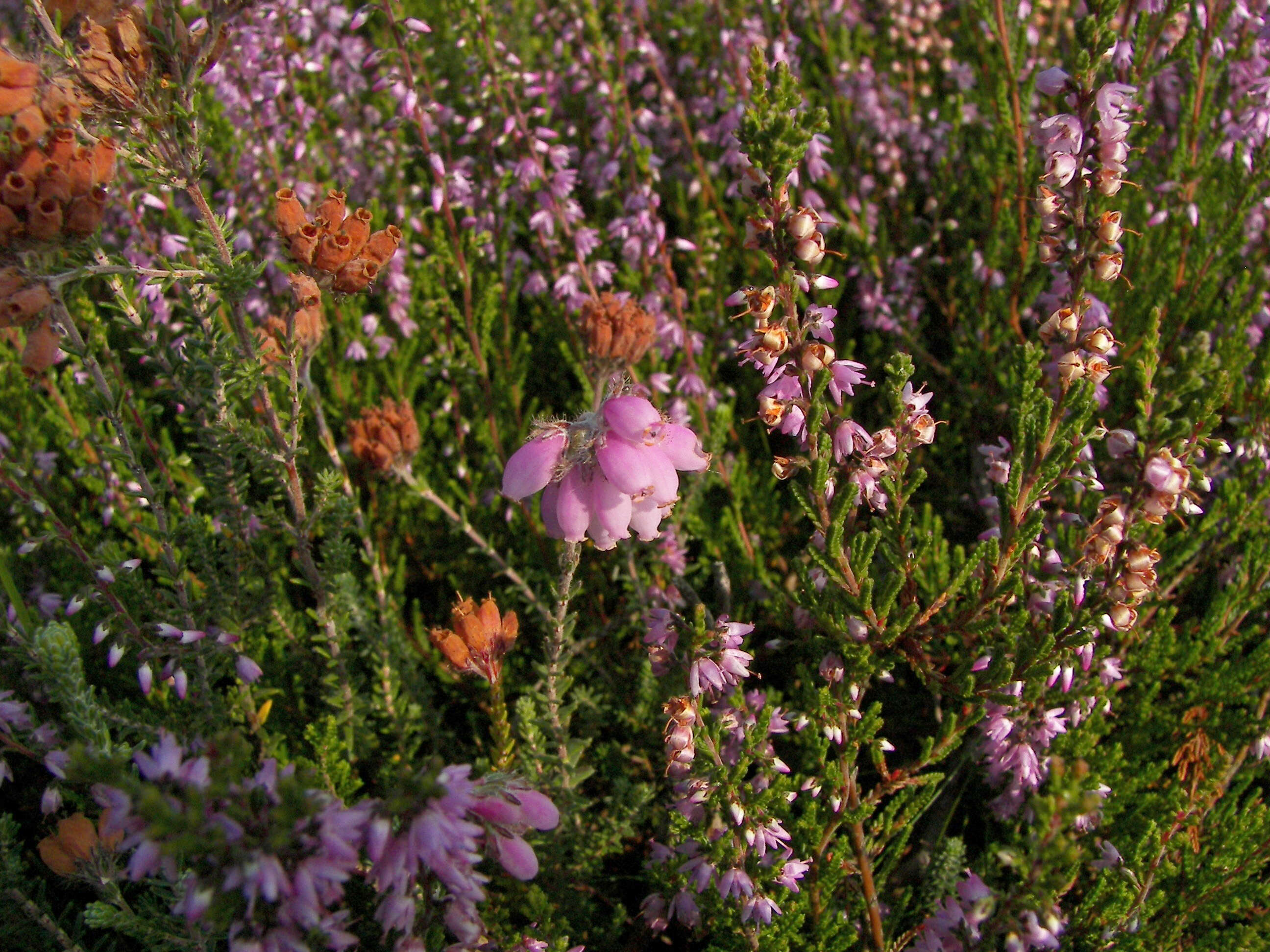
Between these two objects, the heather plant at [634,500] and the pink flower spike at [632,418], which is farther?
the heather plant at [634,500]

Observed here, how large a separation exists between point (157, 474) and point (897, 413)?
283 centimetres

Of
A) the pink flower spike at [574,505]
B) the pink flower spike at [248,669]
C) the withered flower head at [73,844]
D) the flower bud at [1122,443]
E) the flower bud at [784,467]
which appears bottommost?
the pink flower spike at [248,669]

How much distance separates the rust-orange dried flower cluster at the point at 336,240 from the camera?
72.8 inches

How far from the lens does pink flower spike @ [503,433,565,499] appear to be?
151 centimetres

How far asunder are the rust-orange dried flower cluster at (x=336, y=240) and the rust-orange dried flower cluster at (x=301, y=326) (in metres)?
0.05

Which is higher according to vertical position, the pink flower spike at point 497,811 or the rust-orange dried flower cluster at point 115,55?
the rust-orange dried flower cluster at point 115,55

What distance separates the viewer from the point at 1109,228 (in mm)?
1829

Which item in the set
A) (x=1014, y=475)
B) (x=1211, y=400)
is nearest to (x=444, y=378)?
(x=1014, y=475)

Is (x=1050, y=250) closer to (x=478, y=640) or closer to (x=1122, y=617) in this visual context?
(x=1122, y=617)

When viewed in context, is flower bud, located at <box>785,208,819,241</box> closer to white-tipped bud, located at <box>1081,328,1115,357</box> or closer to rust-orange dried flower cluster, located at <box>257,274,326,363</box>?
white-tipped bud, located at <box>1081,328,1115,357</box>

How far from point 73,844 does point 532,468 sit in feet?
4.19

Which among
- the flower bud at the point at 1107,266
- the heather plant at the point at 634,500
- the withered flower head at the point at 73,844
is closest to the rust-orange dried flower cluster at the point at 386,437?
the heather plant at the point at 634,500

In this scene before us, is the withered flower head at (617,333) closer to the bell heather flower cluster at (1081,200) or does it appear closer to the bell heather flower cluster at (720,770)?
the bell heather flower cluster at (720,770)

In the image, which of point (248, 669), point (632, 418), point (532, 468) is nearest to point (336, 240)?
point (532, 468)
